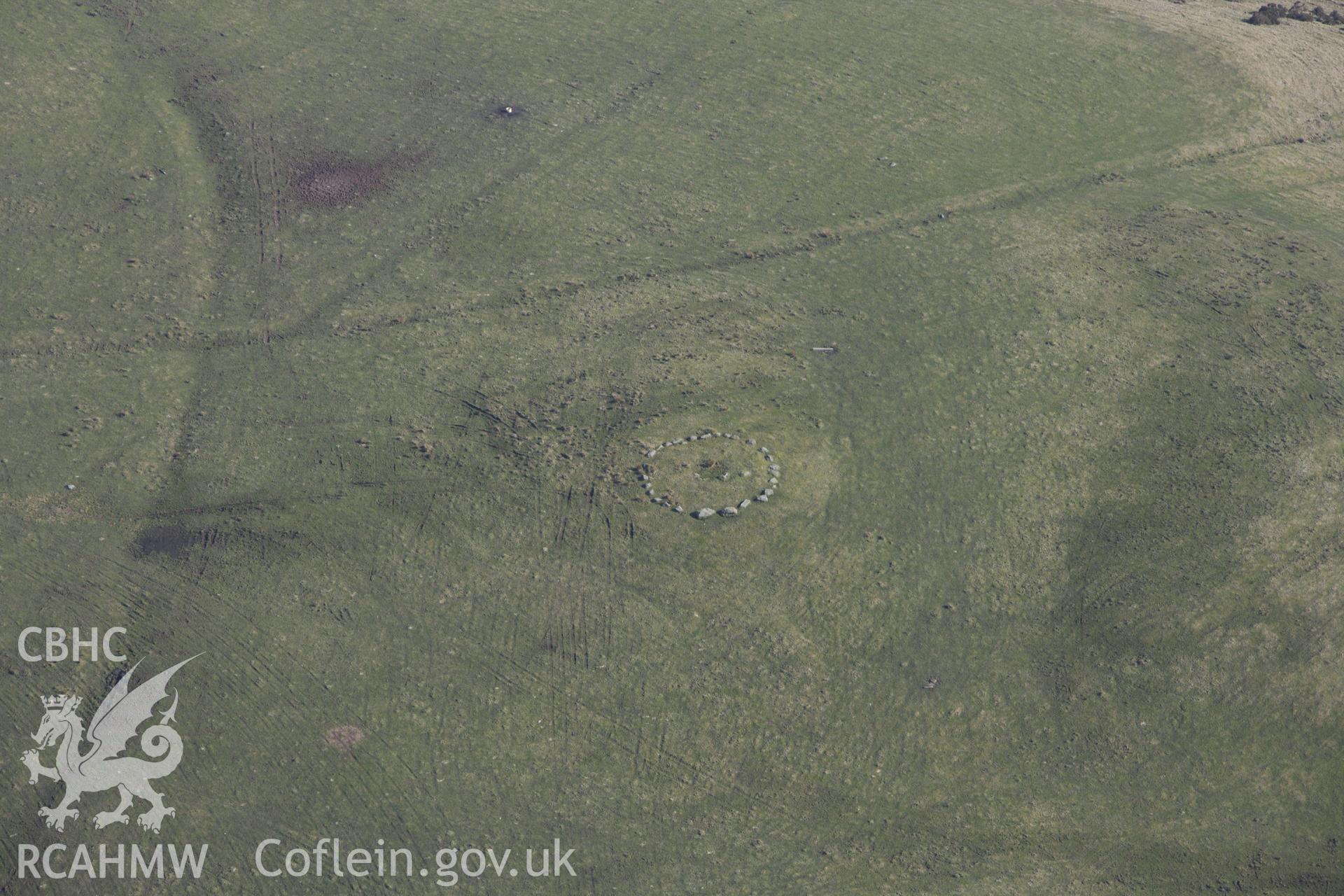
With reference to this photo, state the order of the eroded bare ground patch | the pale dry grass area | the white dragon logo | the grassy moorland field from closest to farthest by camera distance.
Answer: the white dragon logo → the grassy moorland field → the eroded bare ground patch → the pale dry grass area

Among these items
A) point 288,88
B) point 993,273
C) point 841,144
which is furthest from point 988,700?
point 288,88

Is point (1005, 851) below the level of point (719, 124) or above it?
below

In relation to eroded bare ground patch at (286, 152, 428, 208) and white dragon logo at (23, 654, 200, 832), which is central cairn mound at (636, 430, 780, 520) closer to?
white dragon logo at (23, 654, 200, 832)

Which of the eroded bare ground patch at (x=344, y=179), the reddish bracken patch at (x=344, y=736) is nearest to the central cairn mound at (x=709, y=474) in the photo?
the reddish bracken patch at (x=344, y=736)

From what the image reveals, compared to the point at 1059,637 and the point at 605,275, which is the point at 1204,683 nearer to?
the point at 1059,637

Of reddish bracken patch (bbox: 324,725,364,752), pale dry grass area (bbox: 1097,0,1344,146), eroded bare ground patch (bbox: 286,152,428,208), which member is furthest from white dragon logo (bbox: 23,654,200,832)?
pale dry grass area (bbox: 1097,0,1344,146)

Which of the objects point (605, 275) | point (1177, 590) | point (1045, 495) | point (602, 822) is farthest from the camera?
point (605, 275)

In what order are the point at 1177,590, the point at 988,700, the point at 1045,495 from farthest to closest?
the point at 1045,495 → the point at 1177,590 → the point at 988,700

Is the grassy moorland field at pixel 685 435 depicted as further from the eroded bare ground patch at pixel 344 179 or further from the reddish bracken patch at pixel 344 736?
the eroded bare ground patch at pixel 344 179
